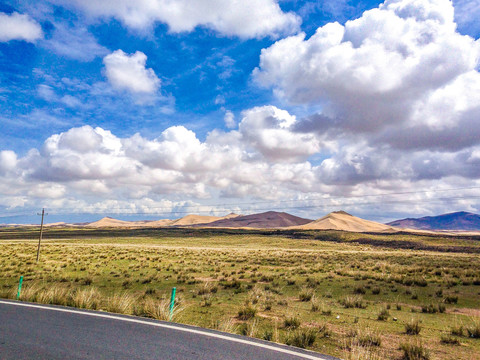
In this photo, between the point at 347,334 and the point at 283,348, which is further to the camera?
the point at 347,334

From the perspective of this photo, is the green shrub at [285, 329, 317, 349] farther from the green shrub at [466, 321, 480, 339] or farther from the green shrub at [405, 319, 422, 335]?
the green shrub at [466, 321, 480, 339]

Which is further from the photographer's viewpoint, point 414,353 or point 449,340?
point 449,340

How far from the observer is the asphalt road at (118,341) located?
5.74m

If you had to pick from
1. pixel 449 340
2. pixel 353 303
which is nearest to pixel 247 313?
pixel 353 303

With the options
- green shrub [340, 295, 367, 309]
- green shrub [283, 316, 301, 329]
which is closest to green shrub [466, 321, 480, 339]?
green shrub [340, 295, 367, 309]

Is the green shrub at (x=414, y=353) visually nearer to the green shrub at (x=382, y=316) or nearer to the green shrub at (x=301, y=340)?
the green shrub at (x=301, y=340)

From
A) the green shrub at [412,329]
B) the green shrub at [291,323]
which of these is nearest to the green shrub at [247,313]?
the green shrub at [291,323]

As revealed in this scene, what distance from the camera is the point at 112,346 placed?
611cm

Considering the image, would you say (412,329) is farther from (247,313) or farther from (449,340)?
(247,313)

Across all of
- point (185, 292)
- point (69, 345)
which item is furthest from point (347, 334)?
point (185, 292)

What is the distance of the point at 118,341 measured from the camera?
6.45m

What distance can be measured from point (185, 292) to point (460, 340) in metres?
12.4

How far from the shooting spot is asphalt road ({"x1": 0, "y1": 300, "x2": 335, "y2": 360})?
5.74m

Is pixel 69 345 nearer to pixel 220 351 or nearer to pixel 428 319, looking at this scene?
pixel 220 351
